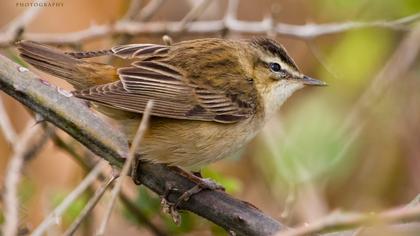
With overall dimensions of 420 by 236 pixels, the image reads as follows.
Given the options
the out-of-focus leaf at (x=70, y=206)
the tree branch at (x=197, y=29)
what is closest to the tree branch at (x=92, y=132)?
the out-of-focus leaf at (x=70, y=206)

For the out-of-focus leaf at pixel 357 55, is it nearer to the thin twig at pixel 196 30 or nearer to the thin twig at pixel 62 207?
the thin twig at pixel 196 30

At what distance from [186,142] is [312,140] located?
64 cm

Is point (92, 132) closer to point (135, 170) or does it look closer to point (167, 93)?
point (135, 170)

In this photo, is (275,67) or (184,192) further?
(275,67)

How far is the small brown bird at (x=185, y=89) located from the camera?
4.19 m

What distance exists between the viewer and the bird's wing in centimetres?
423

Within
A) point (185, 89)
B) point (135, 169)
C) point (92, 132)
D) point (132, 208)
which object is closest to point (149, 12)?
point (132, 208)

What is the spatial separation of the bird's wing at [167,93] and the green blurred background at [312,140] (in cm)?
36

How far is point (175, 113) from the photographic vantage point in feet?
14.1

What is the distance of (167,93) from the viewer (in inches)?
172

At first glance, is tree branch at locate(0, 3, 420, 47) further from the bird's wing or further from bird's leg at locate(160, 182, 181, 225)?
bird's leg at locate(160, 182, 181, 225)

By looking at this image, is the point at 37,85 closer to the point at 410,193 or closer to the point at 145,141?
the point at 145,141

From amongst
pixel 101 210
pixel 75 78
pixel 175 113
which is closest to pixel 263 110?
pixel 175 113

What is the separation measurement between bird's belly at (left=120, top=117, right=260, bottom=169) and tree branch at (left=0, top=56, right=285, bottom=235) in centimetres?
36
